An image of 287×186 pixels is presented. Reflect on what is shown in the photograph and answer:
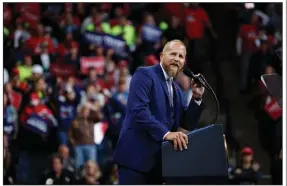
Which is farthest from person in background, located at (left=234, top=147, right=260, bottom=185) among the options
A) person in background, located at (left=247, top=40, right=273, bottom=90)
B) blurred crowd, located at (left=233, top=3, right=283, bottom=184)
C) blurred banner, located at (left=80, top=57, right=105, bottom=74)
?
blurred banner, located at (left=80, top=57, right=105, bottom=74)

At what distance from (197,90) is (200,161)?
58 cm

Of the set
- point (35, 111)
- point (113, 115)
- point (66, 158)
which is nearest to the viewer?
point (66, 158)

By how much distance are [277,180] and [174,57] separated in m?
5.37

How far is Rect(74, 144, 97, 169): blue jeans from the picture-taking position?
10.7 metres

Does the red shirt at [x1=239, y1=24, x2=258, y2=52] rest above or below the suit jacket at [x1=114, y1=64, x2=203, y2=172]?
above

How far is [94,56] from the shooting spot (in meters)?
12.1

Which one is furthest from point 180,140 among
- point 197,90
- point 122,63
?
point 122,63

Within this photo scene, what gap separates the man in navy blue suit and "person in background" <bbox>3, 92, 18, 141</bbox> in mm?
6298

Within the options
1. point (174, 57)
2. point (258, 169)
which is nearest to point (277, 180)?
point (258, 169)

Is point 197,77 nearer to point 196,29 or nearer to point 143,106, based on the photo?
point 143,106

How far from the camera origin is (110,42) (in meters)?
12.1

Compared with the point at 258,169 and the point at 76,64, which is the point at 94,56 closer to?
the point at 76,64

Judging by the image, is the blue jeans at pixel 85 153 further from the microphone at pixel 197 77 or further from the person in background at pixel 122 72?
the microphone at pixel 197 77

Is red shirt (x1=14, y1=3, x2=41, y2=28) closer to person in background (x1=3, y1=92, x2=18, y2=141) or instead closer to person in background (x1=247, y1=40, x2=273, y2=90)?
person in background (x1=3, y1=92, x2=18, y2=141)
